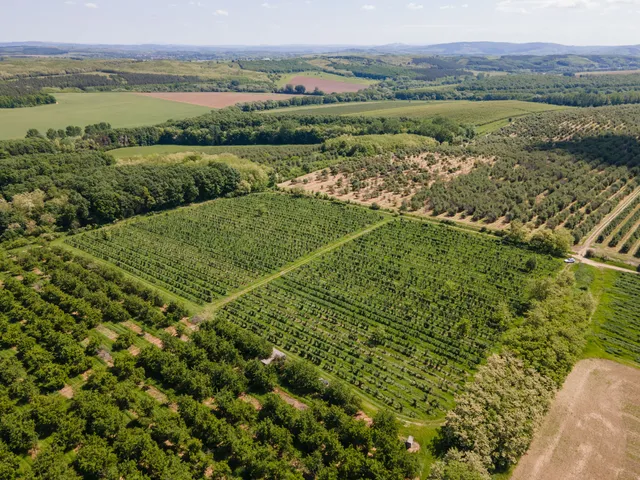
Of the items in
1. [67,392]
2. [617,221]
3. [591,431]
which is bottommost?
[67,392]

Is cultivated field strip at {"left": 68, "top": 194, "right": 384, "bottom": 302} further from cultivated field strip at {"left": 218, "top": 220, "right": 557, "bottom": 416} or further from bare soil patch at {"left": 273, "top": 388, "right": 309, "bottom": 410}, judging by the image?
bare soil patch at {"left": 273, "top": 388, "right": 309, "bottom": 410}

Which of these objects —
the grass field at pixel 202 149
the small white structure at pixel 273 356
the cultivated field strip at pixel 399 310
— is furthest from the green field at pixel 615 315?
the grass field at pixel 202 149

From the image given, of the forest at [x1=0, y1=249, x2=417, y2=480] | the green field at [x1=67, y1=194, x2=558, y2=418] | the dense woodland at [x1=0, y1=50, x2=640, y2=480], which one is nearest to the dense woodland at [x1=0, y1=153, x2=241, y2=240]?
the dense woodland at [x1=0, y1=50, x2=640, y2=480]

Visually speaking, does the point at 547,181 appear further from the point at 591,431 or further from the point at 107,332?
the point at 107,332

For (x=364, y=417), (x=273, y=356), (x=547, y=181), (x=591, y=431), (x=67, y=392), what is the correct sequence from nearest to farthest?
1. (x=591, y=431)
2. (x=364, y=417)
3. (x=67, y=392)
4. (x=273, y=356)
5. (x=547, y=181)

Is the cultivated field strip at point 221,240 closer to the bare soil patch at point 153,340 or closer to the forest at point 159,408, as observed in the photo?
the bare soil patch at point 153,340

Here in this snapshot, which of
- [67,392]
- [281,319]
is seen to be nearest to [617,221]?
[281,319]

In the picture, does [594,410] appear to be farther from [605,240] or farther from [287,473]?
[605,240]
